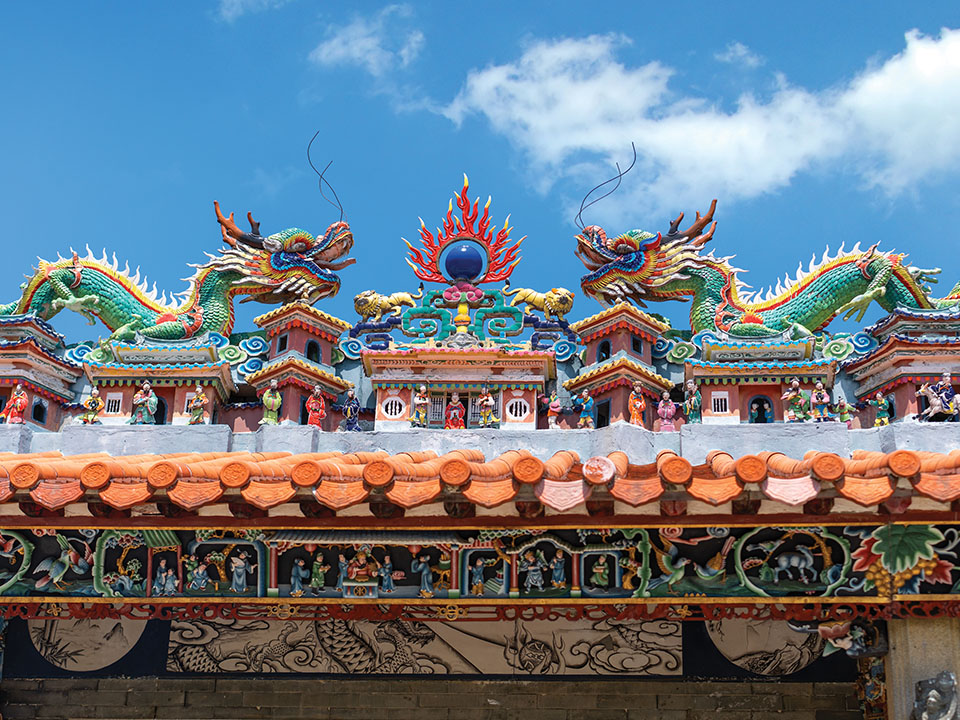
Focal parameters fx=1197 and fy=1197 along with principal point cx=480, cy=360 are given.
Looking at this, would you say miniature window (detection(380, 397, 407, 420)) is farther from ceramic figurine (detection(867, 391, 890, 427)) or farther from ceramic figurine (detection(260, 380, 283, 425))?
ceramic figurine (detection(867, 391, 890, 427))

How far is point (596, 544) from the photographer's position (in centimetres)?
814

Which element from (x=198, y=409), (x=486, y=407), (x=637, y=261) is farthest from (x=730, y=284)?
(x=198, y=409)

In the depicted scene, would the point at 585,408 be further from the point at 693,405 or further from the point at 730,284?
the point at 730,284

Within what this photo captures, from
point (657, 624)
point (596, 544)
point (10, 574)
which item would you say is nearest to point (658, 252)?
point (657, 624)

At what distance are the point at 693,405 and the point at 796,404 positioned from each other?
1019 millimetres

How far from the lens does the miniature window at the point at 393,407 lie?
12.5 m

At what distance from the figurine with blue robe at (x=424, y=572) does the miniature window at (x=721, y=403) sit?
4.90 metres

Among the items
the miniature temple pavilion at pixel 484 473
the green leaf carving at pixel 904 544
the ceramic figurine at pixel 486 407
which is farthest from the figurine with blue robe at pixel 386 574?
the ceramic figurine at pixel 486 407

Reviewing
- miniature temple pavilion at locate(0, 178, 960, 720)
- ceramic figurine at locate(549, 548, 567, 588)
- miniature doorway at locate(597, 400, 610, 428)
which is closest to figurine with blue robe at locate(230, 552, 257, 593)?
miniature temple pavilion at locate(0, 178, 960, 720)

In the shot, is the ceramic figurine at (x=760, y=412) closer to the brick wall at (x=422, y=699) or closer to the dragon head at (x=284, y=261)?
the brick wall at (x=422, y=699)

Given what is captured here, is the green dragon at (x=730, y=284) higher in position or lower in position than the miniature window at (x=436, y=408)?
higher

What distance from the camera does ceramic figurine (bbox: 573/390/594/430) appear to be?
40.2 ft

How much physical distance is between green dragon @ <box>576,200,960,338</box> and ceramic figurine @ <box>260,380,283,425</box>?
3.54 m

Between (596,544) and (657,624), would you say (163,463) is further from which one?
(657,624)
